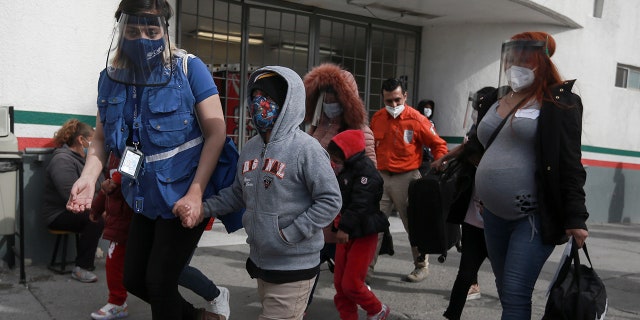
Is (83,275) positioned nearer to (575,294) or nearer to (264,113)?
(264,113)

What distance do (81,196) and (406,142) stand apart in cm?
342

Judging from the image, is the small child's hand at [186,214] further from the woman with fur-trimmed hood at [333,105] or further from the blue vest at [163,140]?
A: the woman with fur-trimmed hood at [333,105]

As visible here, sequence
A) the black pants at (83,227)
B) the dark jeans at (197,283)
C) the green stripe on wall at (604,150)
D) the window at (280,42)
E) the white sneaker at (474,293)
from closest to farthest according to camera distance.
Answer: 1. the dark jeans at (197,283)
2. the white sneaker at (474,293)
3. the black pants at (83,227)
4. the window at (280,42)
5. the green stripe on wall at (604,150)

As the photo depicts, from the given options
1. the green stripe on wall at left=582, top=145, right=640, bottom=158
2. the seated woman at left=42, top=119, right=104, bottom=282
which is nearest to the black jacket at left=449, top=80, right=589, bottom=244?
the seated woman at left=42, top=119, right=104, bottom=282

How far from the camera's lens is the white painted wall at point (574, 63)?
31.3 feet

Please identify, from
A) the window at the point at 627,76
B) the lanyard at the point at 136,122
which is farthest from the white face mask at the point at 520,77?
the window at the point at 627,76

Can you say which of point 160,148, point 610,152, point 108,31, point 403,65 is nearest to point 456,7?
point 403,65

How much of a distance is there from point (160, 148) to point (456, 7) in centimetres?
686

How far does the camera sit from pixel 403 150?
5.64 metres

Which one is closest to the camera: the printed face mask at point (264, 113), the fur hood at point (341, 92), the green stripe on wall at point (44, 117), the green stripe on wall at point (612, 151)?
the printed face mask at point (264, 113)

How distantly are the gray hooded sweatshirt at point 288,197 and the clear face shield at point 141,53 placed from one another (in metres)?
0.55

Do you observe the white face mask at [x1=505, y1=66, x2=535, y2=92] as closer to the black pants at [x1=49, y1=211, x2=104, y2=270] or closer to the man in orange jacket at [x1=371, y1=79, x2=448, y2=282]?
the man in orange jacket at [x1=371, y1=79, x2=448, y2=282]

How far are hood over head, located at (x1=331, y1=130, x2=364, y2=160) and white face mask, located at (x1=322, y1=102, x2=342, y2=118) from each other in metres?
0.36

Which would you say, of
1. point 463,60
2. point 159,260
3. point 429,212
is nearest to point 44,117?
point 159,260
